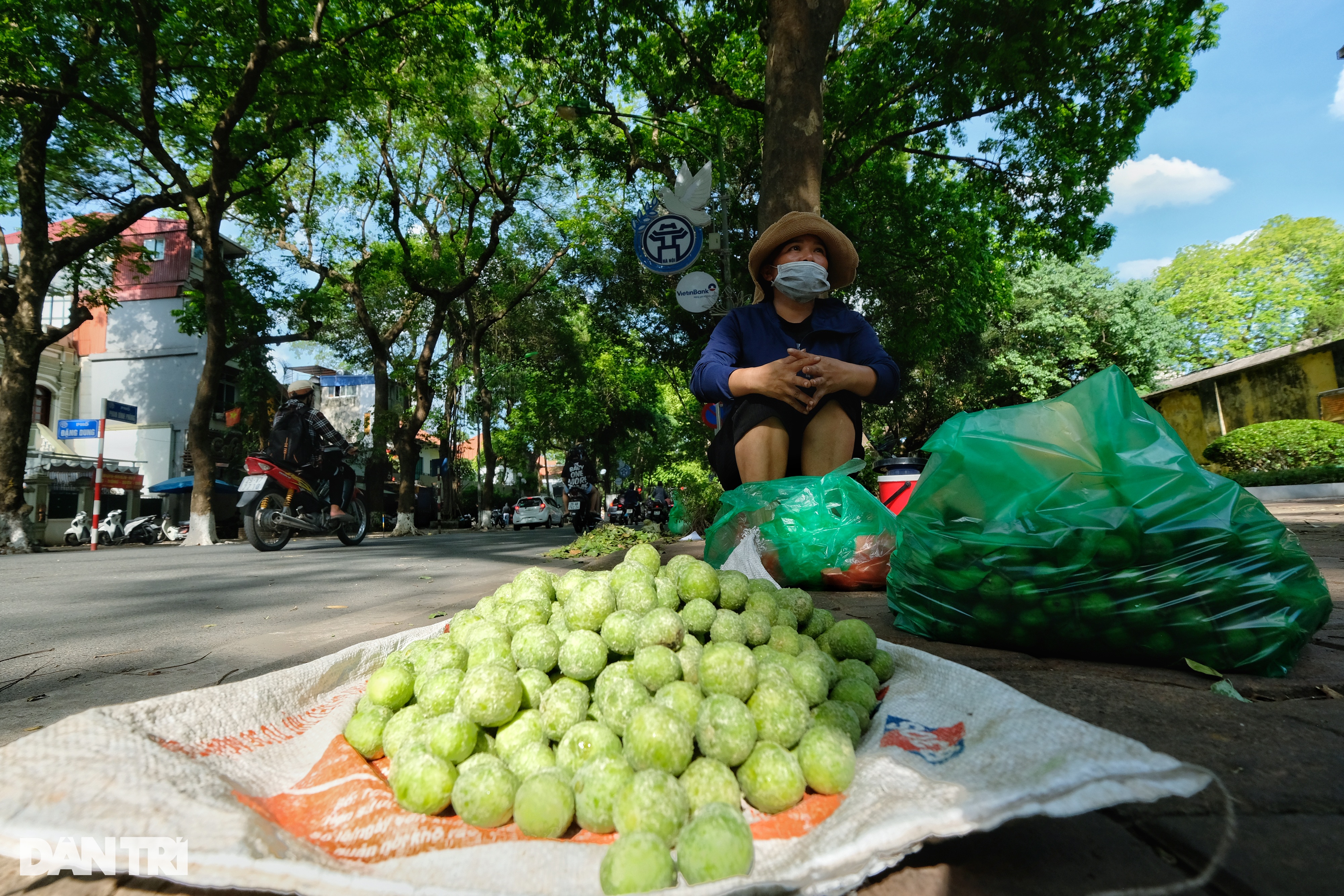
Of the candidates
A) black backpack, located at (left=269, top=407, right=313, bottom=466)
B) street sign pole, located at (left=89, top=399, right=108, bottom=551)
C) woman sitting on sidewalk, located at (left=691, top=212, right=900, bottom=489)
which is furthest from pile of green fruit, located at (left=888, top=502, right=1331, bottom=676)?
street sign pole, located at (left=89, top=399, right=108, bottom=551)

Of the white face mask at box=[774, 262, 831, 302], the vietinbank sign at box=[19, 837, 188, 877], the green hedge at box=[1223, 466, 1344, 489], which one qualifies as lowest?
the vietinbank sign at box=[19, 837, 188, 877]

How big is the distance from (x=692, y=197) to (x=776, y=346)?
6206mm

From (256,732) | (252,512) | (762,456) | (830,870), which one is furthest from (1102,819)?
(252,512)

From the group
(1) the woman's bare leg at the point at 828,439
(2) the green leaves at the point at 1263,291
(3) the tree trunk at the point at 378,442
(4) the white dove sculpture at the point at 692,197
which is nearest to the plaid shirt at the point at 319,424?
(4) the white dove sculpture at the point at 692,197

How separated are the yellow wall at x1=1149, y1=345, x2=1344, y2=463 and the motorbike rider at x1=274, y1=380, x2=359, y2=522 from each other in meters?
20.5

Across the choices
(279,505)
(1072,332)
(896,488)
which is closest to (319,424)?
(279,505)

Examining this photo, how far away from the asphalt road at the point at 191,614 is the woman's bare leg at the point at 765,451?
1843mm

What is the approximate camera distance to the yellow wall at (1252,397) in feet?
64.6

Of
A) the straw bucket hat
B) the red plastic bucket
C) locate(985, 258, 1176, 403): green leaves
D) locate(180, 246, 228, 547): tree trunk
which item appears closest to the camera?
the straw bucket hat

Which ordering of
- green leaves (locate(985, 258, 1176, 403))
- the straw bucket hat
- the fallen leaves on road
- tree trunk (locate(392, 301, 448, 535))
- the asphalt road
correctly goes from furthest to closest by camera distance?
green leaves (locate(985, 258, 1176, 403)) < tree trunk (locate(392, 301, 448, 535)) < the fallen leaves on road < the straw bucket hat < the asphalt road

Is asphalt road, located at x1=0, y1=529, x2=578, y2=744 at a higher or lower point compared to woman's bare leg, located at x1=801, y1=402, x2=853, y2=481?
lower

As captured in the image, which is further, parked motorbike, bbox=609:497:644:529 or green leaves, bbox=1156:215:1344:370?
green leaves, bbox=1156:215:1344:370

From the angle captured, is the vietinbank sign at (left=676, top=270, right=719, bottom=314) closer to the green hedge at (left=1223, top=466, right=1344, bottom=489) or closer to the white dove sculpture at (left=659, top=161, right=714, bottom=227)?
the white dove sculpture at (left=659, top=161, right=714, bottom=227)

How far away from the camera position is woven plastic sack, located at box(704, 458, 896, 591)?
3219mm
